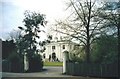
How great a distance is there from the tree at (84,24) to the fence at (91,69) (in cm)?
13

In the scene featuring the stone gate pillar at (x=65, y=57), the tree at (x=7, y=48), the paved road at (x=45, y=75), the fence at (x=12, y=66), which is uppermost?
the tree at (x=7, y=48)

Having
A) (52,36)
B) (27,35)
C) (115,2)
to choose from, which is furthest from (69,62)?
(115,2)

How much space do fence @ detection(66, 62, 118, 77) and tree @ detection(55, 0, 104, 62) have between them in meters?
0.13

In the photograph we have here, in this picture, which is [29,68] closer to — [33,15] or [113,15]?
[33,15]

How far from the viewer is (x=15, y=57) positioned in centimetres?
419

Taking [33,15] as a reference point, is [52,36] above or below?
below

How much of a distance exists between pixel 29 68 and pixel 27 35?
1.60 ft

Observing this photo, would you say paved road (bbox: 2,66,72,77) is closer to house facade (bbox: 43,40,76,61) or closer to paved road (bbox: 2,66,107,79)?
paved road (bbox: 2,66,107,79)

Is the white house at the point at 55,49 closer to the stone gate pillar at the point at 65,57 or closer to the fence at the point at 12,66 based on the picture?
the stone gate pillar at the point at 65,57

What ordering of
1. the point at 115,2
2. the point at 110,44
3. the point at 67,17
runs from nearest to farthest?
1. the point at 115,2
2. the point at 110,44
3. the point at 67,17

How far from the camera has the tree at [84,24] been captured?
14.6ft

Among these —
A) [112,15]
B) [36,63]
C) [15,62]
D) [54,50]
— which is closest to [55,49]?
[54,50]

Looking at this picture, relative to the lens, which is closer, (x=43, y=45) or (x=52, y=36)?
(x=43, y=45)

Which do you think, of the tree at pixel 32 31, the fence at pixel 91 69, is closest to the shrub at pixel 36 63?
the tree at pixel 32 31
